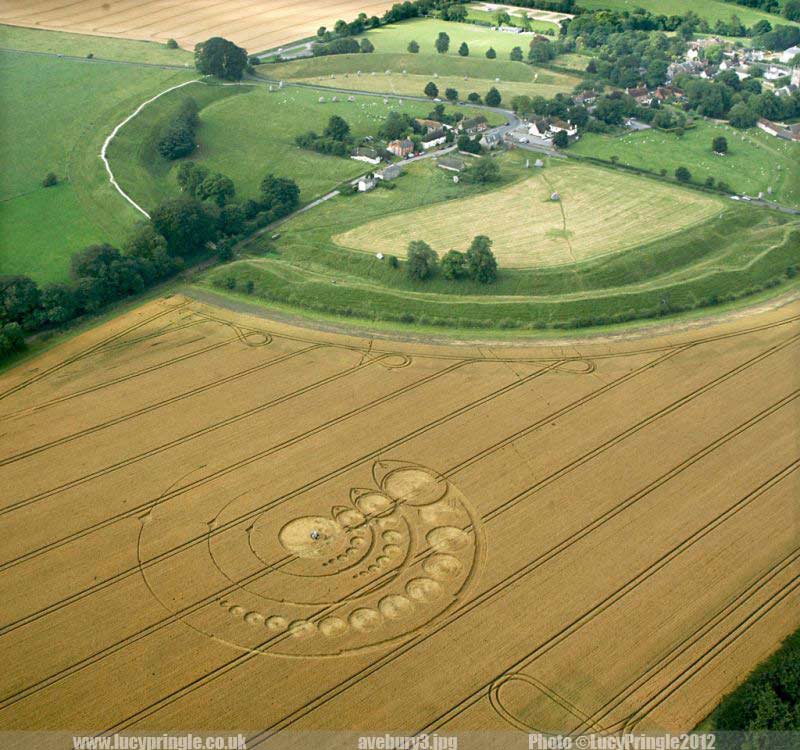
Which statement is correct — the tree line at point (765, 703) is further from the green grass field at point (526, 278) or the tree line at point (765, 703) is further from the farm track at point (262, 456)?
the green grass field at point (526, 278)

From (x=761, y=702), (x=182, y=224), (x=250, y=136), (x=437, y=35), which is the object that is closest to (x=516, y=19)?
(x=437, y=35)

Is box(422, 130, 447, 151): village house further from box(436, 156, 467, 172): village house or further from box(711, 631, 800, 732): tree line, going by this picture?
box(711, 631, 800, 732): tree line

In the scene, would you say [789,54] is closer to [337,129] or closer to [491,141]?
[491,141]

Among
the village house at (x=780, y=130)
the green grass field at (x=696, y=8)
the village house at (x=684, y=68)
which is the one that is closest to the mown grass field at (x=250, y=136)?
the village house at (x=684, y=68)

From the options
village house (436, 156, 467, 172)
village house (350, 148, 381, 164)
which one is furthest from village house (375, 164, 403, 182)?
village house (436, 156, 467, 172)

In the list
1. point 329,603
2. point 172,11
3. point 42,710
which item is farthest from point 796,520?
point 172,11
